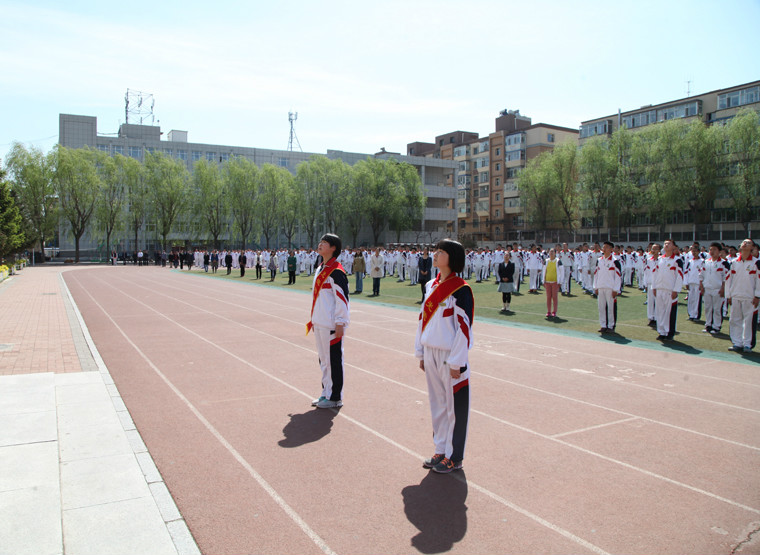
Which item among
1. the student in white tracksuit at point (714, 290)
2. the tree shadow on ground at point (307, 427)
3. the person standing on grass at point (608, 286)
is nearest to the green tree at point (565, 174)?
the student in white tracksuit at point (714, 290)

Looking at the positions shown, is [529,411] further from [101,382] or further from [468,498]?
[101,382]

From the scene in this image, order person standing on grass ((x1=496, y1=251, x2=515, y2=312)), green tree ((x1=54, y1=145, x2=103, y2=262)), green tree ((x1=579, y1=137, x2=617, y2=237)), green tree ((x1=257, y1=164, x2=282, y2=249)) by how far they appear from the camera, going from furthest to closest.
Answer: green tree ((x1=257, y1=164, x2=282, y2=249)), green tree ((x1=54, y1=145, x2=103, y2=262)), green tree ((x1=579, y1=137, x2=617, y2=237)), person standing on grass ((x1=496, y1=251, x2=515, y2=312))

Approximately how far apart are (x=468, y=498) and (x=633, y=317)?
12897 mm

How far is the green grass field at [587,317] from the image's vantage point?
11.4 metres

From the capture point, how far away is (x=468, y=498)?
169 inches

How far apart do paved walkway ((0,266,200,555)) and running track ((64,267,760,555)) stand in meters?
0.22

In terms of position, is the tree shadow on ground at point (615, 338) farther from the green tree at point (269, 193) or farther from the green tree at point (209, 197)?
the green tree at point (269, 193)

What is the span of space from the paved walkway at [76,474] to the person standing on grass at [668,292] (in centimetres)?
1049

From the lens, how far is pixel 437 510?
4.09m

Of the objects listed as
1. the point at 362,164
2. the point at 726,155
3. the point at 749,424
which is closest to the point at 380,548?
the point at 749,424

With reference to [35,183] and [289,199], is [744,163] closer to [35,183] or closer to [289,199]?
[289,199]

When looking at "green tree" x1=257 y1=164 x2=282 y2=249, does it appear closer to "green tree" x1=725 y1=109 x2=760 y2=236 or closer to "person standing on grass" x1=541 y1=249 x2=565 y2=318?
"green tree" x1=725 y1=109 x2=760 y2=236

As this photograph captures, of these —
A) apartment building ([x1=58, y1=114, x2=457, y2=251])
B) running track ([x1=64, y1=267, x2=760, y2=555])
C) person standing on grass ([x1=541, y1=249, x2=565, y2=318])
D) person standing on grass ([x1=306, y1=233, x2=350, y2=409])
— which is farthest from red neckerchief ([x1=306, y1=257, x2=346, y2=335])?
apartment building ([x1=58, y1=114, x2=457, y2=251])

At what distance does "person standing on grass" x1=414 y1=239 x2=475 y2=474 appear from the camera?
4590mm
